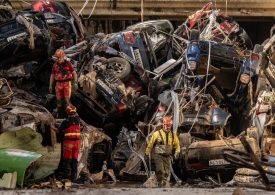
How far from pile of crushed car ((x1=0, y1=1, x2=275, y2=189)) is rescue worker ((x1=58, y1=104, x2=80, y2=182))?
0.30 meters

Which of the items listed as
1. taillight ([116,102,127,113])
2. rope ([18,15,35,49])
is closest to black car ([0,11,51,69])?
rope ([18,15,35,49])

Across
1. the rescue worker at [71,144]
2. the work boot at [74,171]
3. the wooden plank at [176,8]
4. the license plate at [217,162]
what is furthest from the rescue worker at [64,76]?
the wooden plank at [176,8]

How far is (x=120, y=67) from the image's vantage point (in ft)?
54.6

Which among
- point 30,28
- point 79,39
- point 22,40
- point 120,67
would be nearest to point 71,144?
point 120,67

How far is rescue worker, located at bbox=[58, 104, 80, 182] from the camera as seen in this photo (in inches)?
559

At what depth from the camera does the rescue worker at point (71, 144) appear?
46.6 ft

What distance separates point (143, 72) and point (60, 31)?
9.74 feet

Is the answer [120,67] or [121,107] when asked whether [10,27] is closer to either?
[120,67]

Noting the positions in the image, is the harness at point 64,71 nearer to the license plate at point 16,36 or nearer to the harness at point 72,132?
Answer: the license plate at point 16,36


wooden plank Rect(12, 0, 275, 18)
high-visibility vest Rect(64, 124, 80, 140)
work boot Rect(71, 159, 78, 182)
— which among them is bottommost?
work boot Rect(71, 159, 78, 182)

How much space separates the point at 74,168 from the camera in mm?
14328

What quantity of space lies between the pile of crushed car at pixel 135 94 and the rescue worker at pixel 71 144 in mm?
297

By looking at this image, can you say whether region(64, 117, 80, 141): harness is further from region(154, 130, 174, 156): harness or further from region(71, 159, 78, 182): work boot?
region(154, 130, 174, 156): harness

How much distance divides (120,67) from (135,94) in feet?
2.33
